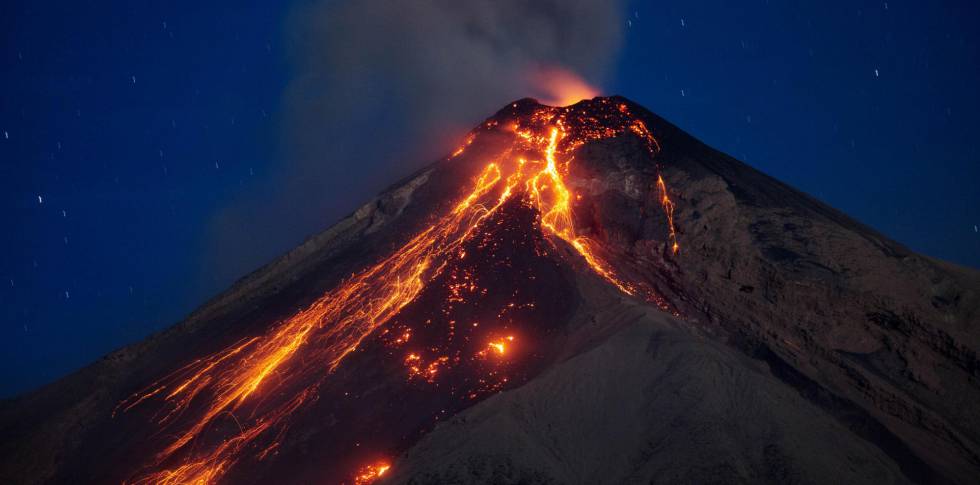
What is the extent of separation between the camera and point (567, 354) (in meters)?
12.6

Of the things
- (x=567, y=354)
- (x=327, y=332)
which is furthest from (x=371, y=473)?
(x=327, y=332)

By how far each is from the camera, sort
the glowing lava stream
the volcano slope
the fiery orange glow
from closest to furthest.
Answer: the fiery orange glow
the volcano slope
the glowing lava stream

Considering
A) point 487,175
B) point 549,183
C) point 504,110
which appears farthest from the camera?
point 504,110

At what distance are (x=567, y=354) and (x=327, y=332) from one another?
7.12 meters

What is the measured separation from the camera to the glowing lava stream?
43.8 feet

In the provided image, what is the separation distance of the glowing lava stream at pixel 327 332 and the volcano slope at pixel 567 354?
3.3 inches

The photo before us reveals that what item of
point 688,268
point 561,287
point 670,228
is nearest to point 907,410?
point 688,268

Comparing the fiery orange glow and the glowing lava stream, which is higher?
the glowing lava stream

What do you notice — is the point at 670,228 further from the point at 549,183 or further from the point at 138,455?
the point at 138,455

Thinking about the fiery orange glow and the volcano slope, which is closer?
the fiery orange glow

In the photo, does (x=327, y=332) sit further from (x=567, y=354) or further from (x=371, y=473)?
(x=567, y=354)

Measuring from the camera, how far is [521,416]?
1107 centimetres

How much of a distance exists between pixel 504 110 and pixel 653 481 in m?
19.6

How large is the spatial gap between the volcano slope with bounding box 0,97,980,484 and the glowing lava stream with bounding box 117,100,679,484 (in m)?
0.08
